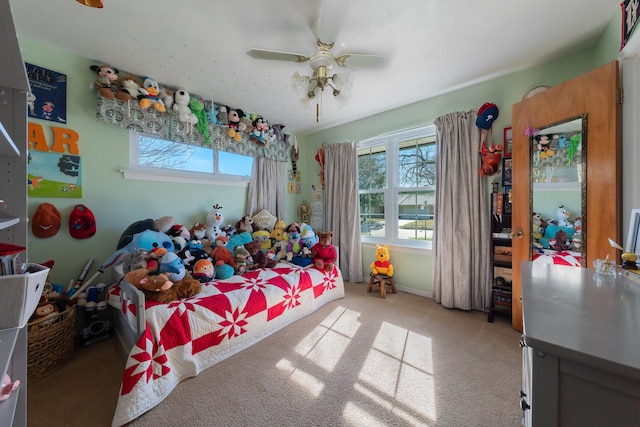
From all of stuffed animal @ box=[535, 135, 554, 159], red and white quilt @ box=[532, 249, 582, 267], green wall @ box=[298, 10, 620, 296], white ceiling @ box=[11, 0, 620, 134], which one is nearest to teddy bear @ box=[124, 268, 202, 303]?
white ceiling @ box=[11, 0, 620, 134]

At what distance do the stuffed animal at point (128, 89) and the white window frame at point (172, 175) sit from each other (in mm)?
333

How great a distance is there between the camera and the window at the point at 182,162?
227 centimetres

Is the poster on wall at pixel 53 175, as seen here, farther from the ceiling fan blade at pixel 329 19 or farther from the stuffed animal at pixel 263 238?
the ceiling fan blade at pixel 329 19

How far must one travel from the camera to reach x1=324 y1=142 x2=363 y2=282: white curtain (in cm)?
323

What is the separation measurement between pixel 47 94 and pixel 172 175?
100 centimetres

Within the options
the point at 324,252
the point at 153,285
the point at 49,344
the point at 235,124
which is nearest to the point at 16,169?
the point at 153,285

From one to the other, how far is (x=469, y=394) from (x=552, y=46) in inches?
100

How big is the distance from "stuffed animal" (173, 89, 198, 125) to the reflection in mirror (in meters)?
3.12

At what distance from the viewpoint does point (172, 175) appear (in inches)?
96.7

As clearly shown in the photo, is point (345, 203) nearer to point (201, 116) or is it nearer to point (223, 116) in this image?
point (223, 116)

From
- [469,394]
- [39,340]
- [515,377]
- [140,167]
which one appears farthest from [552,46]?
[39,340]

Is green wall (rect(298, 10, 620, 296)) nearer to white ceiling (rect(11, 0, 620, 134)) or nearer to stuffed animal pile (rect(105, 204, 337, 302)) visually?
white ceiling (rect(11, 0, 620, 134))

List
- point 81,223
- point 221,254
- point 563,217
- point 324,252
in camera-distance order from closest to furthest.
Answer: point 563,217 → point 81,223 → point 221,254 → point 324,252

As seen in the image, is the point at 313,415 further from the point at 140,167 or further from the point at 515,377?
the point at 140,167
